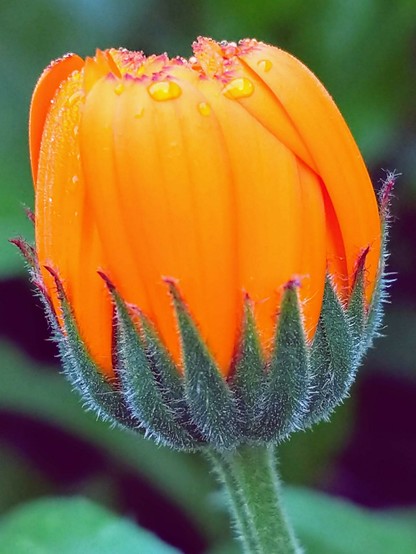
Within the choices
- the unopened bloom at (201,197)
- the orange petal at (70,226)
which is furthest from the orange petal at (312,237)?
the orange petal at (70,226)

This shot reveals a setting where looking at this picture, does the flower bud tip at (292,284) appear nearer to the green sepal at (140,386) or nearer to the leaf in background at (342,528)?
the green sepal at (140,386)

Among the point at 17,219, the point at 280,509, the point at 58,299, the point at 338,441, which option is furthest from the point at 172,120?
the point at 338,441

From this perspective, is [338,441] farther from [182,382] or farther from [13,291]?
[182,382]

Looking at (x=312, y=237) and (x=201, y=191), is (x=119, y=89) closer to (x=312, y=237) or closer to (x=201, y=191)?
(x=201, y=191)

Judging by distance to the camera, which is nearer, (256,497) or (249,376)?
(249,376)

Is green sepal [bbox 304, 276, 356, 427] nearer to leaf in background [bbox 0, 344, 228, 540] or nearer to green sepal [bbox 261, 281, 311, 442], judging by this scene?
green sepal [bbox 261, 281, 311, 442]

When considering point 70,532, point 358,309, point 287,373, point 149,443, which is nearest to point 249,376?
point 287,373
